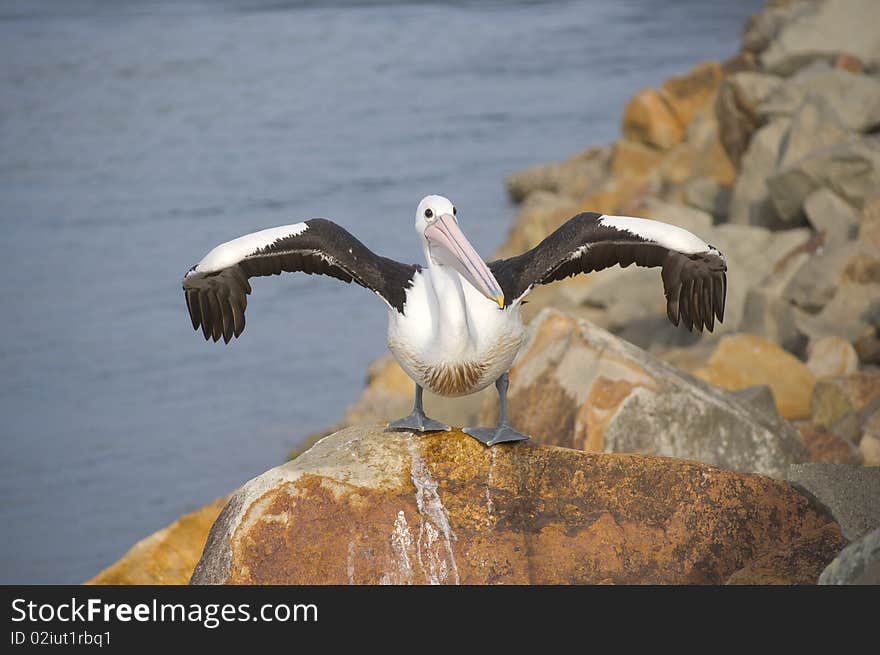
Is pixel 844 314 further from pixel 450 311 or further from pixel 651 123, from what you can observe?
pixel 651 123

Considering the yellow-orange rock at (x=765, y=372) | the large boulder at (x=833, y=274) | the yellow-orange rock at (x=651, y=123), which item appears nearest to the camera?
the yellow-orange rock at (x=765, y=372)

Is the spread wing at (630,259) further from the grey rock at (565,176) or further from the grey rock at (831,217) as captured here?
the grey rock at (565,176)

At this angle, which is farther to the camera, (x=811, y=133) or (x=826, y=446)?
(x=811, y=133)

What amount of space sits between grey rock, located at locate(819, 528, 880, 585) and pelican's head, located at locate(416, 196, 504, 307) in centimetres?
243

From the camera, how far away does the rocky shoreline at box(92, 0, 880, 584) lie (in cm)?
827

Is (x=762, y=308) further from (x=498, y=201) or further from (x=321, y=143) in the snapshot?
(x=321, y=143)

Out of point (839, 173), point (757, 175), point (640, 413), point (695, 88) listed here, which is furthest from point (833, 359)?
point (695, 88)

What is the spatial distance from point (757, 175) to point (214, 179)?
15866mm

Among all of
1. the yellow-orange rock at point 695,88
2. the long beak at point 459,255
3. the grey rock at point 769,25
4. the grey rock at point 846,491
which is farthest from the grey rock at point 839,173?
the grey rock at point 769,25

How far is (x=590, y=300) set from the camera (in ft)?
67.0

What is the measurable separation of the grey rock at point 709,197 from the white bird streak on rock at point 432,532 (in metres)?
15.4

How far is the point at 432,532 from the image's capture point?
8.28 metres

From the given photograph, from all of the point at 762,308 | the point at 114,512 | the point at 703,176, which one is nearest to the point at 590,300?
the point at 762,308

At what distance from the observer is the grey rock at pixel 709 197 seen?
2297 cm
